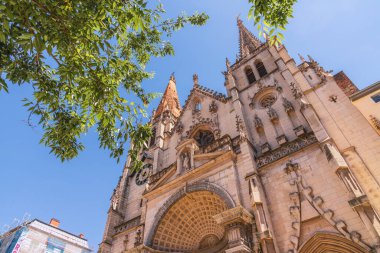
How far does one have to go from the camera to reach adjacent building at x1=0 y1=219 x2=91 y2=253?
2680cm

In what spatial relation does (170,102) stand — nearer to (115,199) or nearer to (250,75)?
(250,75)

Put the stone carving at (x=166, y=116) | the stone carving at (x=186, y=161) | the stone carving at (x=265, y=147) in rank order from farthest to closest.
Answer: the stone carving at (x=166, y=116) → the stone carving at (x=186, y=161) → the stone carving at (x=265, y=147)

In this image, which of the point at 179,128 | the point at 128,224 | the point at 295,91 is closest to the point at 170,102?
the point at 179,128

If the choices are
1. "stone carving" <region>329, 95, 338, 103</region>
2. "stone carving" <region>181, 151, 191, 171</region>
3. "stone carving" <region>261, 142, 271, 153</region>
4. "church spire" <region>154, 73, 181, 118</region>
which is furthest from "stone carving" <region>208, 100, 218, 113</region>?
"church spire" <region>154, 73, 181, 118</region>

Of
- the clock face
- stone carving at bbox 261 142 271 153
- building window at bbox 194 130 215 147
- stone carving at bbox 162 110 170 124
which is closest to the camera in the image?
stone carving at bbox 261 142 271 153

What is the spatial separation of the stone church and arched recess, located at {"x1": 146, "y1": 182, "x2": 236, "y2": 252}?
0.06 metres

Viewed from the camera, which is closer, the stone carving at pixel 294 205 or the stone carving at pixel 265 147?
the stone carving at pixel 294 205

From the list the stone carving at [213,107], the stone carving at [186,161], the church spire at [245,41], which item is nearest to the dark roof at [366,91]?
the stone carving at [213,107]

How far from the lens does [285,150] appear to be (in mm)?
12695

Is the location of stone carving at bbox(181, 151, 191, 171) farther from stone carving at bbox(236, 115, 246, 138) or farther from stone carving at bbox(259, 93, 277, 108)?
stone carving at bbox(259, 93, 277, 108)

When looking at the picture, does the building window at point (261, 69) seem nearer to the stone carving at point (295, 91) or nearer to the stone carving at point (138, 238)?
the stone carving at point (295, 91)

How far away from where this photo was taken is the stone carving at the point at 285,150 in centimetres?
1223

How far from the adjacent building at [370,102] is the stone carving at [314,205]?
13.6 ft

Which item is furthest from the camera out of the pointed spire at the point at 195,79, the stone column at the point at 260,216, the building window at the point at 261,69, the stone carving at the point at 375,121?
the pointed spire at the point at 195,79
